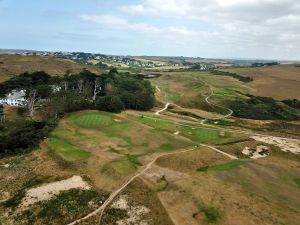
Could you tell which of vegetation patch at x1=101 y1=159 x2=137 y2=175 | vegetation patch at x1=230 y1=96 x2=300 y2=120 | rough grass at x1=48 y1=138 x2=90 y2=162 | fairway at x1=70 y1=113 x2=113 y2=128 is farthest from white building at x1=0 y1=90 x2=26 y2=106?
vegetation patch at x1=230 y1=96 x2=300 y2=120

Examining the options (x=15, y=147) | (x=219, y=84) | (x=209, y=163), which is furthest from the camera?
(x=219, y=84)


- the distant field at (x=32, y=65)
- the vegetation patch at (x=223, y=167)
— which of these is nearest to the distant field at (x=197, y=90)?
the distant field at (x=32, y=65)

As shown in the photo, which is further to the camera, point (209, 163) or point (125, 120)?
point (125, 120)

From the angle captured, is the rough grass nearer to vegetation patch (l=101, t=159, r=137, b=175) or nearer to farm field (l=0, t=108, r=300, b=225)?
farm field (l=0, t=108, r=300, b=225)

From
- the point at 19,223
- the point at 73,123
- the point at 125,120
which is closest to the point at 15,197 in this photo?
the point at 19,223

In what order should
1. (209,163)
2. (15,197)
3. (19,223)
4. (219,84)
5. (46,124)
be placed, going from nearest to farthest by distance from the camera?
(19,223) < (15,197) < (209,163) < (46,124) < (219,84)

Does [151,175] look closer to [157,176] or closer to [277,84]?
[157,176]

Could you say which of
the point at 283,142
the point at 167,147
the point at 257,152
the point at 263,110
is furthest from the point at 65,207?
the point at 263,110

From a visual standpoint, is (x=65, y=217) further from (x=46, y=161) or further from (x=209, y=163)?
(x=209, y=163)

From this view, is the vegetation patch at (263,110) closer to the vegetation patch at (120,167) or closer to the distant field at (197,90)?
the distant field at (197,90)
